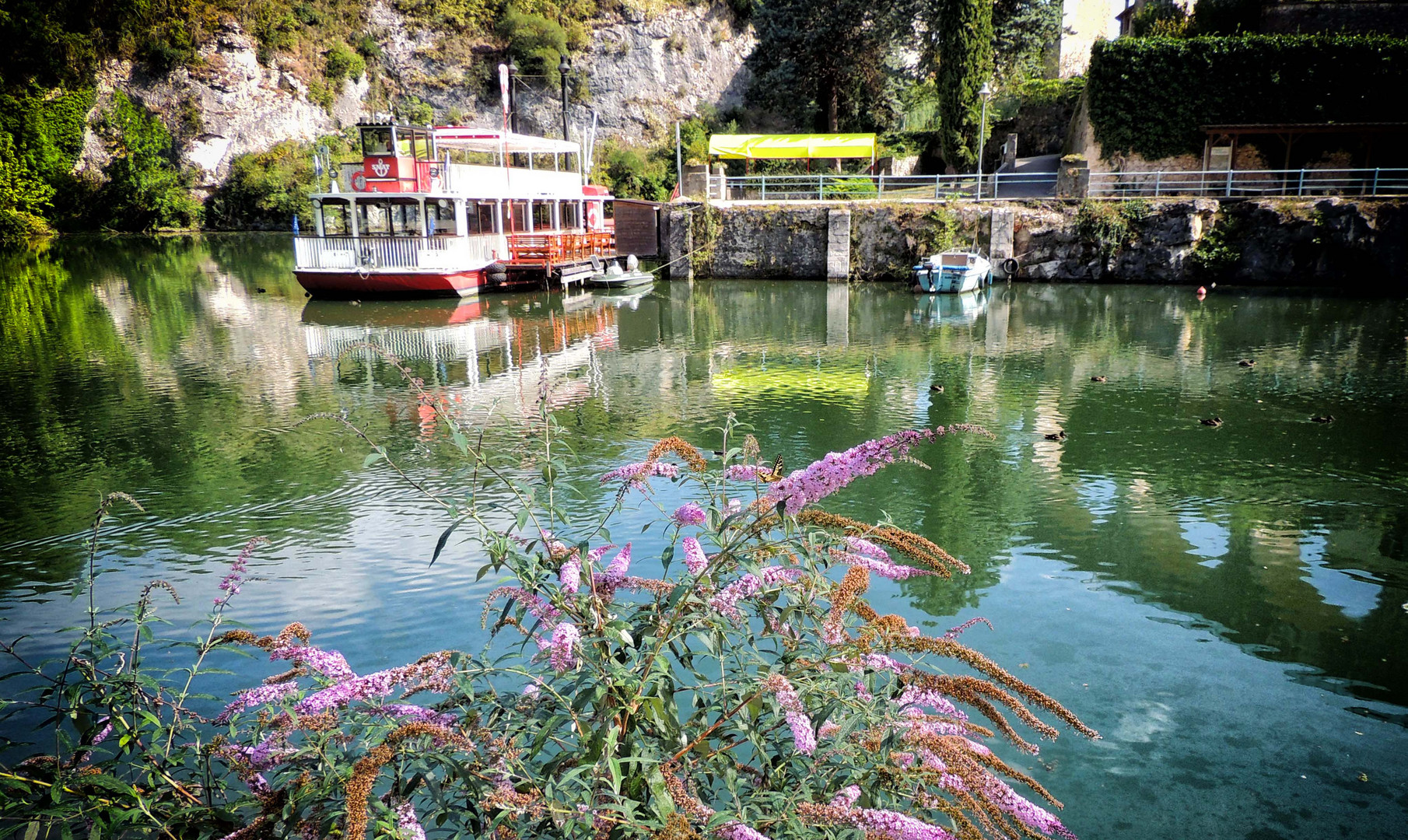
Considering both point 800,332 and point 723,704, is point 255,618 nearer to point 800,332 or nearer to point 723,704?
point 723,704

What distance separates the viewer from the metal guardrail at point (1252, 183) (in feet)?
86.8

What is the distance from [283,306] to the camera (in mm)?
22688

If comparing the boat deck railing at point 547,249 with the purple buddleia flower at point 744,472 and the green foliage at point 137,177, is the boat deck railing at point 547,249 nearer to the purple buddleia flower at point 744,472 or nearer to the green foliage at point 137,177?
the purple buddleia flower at point 744,472

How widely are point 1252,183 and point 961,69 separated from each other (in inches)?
397

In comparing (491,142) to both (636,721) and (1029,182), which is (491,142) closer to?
(1029,182)

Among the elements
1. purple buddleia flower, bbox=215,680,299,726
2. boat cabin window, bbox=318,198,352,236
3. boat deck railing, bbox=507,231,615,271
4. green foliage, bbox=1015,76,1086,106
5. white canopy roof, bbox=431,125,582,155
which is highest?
green foliage, bbox=1015,76,1086,106

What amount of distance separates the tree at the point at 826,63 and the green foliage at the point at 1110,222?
47.2 ft

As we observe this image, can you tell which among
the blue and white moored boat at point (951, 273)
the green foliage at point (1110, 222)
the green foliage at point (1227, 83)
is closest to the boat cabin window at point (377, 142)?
the blue and white moored boat at point (951, 273)

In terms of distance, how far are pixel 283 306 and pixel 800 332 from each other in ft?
42.0

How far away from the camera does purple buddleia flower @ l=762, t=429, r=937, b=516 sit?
8.64 feet

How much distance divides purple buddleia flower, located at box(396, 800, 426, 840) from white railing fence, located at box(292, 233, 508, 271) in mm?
21826

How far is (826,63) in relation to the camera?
132 feet

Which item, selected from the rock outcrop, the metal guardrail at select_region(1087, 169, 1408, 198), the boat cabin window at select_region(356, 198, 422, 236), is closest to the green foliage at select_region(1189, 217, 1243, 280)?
the metal guardrail at select_region(1087, 169, 1408, 198)

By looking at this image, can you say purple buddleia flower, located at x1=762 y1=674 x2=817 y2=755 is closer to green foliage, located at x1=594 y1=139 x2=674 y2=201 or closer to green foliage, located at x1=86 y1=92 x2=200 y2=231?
green foliage, located at x1=594 y1=139 x2=674 y2=201
